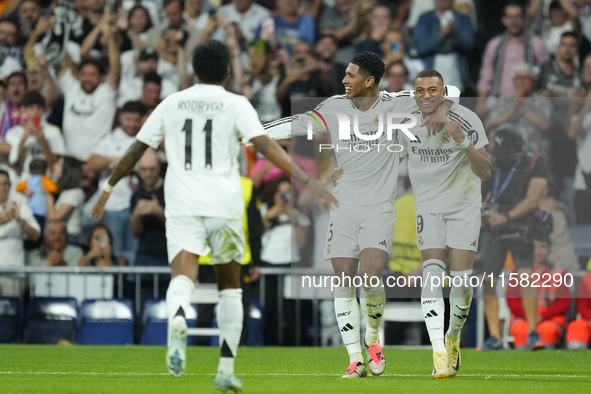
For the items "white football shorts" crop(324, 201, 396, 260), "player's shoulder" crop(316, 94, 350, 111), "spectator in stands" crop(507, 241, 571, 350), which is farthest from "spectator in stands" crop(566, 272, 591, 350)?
"player's shoulder" crop(316, 94, 350, 111)

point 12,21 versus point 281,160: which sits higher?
point 12,21

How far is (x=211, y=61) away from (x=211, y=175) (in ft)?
2.49

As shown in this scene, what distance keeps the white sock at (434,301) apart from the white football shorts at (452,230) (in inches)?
8.2

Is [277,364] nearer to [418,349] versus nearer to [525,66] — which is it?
[418,349]

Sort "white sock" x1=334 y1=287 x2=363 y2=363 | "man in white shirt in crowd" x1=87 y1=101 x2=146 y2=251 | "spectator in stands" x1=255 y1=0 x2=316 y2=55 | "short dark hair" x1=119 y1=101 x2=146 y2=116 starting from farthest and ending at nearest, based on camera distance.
Result: "spectator in stands" x1=255 y1=0 x2=316 y2=55
"short dark hair" x1=119 y1=101 x2=146 y2=116
"man in white shirt in crowd" x1=87 y1=101 x2=146 y2=251
"white sock" x1=334 y1=287 x2=363 y2=363

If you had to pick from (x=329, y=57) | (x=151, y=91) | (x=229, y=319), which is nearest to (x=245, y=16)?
(x=329, y=57)

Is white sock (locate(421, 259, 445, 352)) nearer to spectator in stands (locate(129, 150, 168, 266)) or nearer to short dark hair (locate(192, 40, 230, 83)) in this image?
short dark hair (locate(192, 40, 230, 83))

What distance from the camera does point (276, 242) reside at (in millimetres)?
13531

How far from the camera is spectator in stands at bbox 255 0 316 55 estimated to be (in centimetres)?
1568

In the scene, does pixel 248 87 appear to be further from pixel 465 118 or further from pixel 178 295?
pixel 178 295

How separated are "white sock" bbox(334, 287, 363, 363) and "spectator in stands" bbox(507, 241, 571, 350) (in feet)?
15.4

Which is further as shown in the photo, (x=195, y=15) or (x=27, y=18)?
(x=27, y=18)

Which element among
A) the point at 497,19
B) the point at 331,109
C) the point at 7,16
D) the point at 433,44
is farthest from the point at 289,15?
the point at 331,109

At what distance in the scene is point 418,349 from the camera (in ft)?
43.4
